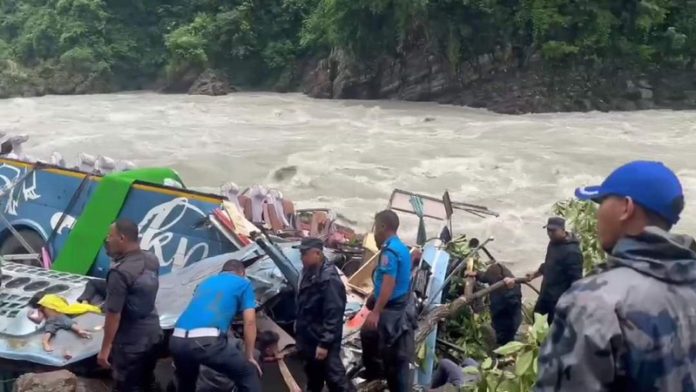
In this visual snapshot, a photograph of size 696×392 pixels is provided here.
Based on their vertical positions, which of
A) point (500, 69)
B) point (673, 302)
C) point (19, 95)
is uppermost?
point (673, 302)

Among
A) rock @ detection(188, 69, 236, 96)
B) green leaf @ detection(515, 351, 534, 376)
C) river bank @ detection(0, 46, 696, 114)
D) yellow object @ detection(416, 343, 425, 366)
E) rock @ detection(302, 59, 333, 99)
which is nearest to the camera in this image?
green leaf @ detection(515, 351, 534, 376)

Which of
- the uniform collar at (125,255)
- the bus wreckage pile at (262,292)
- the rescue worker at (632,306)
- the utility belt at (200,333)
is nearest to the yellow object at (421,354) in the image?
the bus wreckage pile at (262,292)

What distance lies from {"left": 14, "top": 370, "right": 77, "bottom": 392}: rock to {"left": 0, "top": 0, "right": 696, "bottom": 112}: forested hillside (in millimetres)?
24592

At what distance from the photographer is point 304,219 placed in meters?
8.73

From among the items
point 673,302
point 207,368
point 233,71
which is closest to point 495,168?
point 207,368

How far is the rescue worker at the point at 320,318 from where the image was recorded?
523 cm

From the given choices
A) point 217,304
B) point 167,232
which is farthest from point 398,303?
point 167,232

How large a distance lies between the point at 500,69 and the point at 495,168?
11430 millimetres

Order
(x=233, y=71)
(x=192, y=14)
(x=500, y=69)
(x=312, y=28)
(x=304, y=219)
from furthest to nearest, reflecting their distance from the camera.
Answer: (x=192, y=14)
(x=233, y=71)
(x=312, y=28)
(x=500, y=69)
(x=304, y=219)

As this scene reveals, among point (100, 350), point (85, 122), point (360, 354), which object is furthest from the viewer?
point (85, 122)

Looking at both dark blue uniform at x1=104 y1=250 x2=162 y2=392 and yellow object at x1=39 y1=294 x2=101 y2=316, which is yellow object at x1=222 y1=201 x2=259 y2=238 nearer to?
yellow object at x1=39 y1=294 x2=101 y2=316

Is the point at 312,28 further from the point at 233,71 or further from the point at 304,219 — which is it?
the point at 304,219

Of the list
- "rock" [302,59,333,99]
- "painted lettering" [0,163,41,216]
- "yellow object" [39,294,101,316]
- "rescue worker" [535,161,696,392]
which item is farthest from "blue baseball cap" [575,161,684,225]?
"rock" [302,59,333,99]

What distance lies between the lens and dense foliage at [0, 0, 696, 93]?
2828 cm
